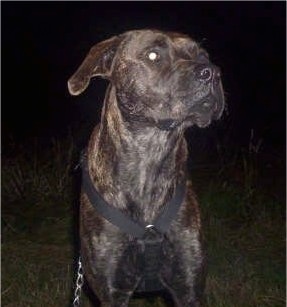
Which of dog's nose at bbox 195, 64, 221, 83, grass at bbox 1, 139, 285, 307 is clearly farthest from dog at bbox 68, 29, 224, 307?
grass at bbox 1, 139, 285, 307

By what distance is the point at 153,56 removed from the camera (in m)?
4.25

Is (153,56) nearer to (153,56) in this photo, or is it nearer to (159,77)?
(153,56)

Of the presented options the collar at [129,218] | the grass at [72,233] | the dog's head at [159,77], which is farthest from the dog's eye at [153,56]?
the grass at [72,233]

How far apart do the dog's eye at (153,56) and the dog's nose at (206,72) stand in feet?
1.00

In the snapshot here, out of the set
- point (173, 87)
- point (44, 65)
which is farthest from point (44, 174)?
point (44, 65)

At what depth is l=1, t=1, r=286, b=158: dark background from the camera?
42.0ft

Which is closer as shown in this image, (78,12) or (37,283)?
(37,283)

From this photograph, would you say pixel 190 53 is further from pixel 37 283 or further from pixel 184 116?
pixel 37 283

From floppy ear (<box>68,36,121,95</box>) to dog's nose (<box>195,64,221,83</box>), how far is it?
0.64m

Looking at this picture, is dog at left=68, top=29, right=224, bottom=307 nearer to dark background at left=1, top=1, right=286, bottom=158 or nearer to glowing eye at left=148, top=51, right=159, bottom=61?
glowing eye at left=148, top=51, right=159, bottom=61

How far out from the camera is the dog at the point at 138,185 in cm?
428

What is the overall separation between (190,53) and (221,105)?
36 cm

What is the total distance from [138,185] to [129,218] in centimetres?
21

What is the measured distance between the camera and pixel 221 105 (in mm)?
4172
